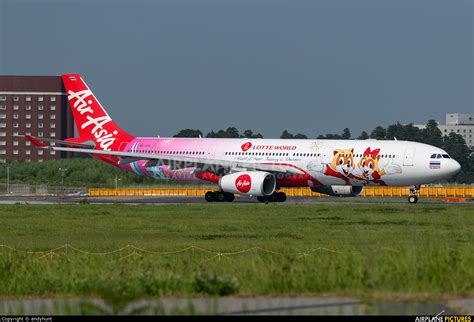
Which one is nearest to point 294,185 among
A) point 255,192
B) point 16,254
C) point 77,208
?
point 255,192

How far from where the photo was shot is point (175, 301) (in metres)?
17.0

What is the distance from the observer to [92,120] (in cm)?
6806

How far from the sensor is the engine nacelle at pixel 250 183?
58031 mm

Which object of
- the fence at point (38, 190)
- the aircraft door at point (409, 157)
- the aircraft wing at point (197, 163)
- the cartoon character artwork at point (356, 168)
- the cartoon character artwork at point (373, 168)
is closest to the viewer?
the aircraft door at point (409, 157)

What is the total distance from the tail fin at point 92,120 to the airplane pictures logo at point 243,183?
36.9 ft

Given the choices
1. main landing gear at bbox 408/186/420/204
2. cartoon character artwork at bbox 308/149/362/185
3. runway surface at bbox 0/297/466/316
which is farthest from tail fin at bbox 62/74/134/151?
runway surface at bbox 0/297/466/316

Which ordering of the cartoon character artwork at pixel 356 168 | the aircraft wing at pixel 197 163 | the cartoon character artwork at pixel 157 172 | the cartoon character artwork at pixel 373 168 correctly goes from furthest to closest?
the cartoon character artwork at pixel 157 172, the aircraft wing at pixel 197 163, the cartoon character artwork at pixel 356 168, the cartoon character artwork at pixel 373 168

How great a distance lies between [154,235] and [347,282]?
60.5ft

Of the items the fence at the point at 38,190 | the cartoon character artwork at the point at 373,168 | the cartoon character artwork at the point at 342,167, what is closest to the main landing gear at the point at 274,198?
the cartoon character artwork at the point at 342,167

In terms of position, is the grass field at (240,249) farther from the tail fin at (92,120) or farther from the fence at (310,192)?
the fence at (310,192)

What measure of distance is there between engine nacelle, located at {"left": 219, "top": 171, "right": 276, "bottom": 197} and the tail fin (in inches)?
408

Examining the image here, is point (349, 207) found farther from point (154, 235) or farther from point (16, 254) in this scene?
point (16, 254)

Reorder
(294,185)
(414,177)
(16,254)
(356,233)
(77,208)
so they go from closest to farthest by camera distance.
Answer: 1. (16,254)
2. (356,233)
3. (77,208)
4. (414,177)
5. (294,185)

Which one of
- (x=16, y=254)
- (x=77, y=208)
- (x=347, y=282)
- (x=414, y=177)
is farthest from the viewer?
(x=414, y=177)
